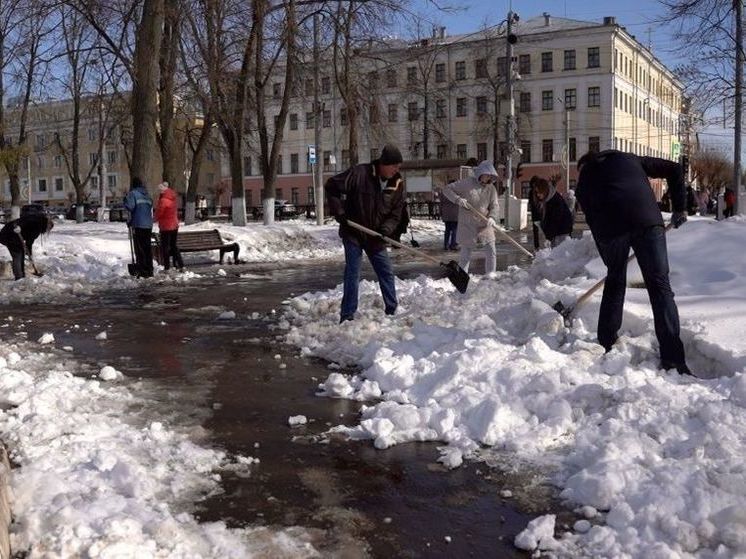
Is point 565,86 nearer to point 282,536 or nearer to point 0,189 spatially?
point 282,536

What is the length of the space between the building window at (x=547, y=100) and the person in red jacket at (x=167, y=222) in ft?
176

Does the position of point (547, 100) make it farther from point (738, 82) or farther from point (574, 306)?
point (574, 306)

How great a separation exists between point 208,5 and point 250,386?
17.2 metres

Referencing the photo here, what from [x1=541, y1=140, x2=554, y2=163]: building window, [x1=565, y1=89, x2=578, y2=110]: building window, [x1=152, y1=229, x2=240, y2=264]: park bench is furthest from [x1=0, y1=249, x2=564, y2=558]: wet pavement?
[x1=565, y1=89, x2=578, y2=110]: building window

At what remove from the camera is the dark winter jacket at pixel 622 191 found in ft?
16.9

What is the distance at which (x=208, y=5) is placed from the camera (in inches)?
798

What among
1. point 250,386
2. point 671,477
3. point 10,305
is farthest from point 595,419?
point 10,305

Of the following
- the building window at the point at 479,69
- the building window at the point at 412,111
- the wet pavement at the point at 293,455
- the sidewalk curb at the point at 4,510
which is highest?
the building window at the point at 479,69

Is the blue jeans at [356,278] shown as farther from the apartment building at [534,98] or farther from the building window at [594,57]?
the building window at [594,57]

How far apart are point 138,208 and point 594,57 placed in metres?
55.4

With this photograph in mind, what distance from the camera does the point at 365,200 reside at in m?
7.31

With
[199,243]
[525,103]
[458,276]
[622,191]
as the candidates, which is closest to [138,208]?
[199,243]

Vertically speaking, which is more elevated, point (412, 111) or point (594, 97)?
point (594, 97)

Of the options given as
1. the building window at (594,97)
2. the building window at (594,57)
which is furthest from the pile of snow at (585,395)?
the building window at (594,57)
